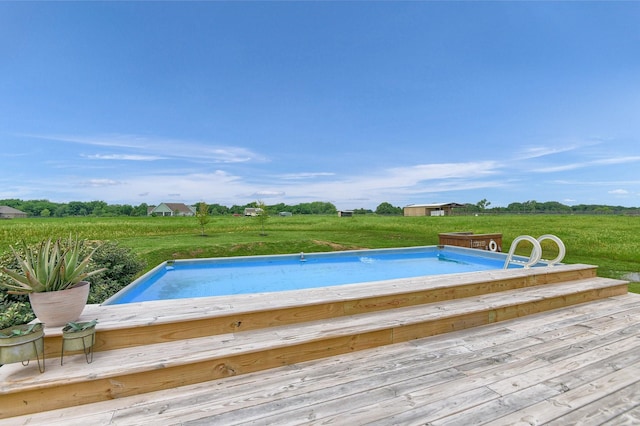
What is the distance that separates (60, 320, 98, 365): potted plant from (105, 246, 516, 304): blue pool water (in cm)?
290

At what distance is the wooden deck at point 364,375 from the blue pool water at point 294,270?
3.18m

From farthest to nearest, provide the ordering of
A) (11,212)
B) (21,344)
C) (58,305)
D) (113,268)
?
(11,212) → (113,268) → (58,305) → (21,344)

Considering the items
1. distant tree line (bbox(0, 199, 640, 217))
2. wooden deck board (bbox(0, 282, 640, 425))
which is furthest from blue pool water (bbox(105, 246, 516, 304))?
distant tree line (bbox(0, 199, 640, 217))

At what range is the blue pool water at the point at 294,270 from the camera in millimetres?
5863

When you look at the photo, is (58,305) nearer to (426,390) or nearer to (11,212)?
(426,390)

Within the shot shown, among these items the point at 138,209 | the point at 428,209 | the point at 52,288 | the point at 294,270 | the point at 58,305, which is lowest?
the point at 294,270

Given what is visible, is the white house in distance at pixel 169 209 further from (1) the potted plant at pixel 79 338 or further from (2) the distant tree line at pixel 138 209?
(1) the potted plant at pixel 79 338

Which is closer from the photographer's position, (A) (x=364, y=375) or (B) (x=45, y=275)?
(A) (x=364, y=375)

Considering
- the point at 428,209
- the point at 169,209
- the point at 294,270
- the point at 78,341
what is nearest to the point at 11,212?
the point at 169,209

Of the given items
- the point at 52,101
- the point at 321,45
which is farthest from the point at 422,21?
the point at 52,101

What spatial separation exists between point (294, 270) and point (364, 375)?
545 cm

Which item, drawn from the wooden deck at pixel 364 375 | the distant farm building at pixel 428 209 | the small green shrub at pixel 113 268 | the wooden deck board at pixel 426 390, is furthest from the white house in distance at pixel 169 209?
the wooden deck board at pixel 426 390

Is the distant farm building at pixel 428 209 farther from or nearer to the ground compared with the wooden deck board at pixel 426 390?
farther from the ground

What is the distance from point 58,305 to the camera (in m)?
2.16
